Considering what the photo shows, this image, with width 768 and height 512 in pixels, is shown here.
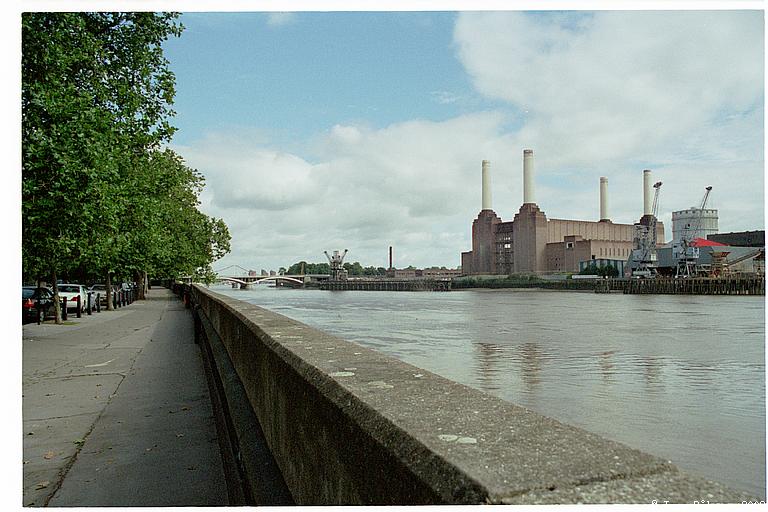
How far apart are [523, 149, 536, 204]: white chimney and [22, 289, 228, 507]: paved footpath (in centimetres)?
13430

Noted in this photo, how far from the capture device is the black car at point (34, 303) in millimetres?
21891

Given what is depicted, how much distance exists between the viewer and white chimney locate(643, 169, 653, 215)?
155m

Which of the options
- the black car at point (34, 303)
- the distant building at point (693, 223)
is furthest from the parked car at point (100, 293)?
the distant building at point (693, 223)

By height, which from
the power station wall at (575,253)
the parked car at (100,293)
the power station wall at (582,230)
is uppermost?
the power station wall at (582,230)

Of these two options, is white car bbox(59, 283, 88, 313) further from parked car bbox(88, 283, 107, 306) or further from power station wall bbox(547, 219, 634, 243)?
power station wall bbox(547, 219, 634, 243)

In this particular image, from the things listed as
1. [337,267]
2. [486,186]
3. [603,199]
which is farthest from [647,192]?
[337,267]

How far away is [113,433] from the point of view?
23.7ft

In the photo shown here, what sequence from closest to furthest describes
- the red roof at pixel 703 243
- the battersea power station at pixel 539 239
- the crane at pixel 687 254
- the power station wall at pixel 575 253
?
the crane at pixel 687 254, the red roof at pixel 703 243, the power station wall at pixel 575 253, the battersea power station at pixel 539 239

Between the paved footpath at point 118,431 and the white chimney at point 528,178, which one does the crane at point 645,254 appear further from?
the paved footpath at point 118,431

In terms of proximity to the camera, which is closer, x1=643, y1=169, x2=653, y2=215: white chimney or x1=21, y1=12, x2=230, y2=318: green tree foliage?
x1=21, y1=12, x2=230, y2=318: green tree foliage

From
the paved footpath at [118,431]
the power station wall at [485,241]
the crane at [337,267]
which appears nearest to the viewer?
the paved footpath at [118,431]

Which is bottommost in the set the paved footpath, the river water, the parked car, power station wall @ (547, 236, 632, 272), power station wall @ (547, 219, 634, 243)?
the river water

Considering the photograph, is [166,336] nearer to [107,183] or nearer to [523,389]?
[107,183]

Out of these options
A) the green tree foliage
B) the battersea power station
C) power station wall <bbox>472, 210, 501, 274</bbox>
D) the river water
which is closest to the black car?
the green tree foliage
